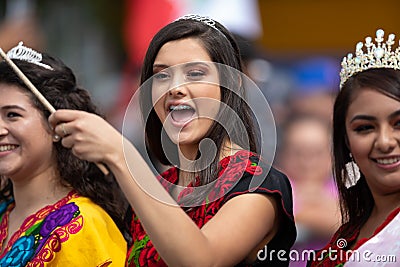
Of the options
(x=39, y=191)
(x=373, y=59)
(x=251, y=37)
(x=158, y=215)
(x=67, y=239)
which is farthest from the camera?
(x=251, y=37)

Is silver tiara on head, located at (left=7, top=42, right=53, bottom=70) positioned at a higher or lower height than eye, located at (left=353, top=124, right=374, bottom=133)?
lower

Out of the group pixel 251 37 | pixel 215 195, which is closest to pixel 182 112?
pixel 215 195

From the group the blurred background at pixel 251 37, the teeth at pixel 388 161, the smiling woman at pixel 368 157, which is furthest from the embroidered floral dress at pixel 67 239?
the blurred background at pixel 251 37

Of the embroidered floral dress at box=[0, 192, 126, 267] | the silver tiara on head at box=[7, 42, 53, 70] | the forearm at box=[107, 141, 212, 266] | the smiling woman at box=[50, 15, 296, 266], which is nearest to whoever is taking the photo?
the forearm at box=[107, 141, 212, 266]

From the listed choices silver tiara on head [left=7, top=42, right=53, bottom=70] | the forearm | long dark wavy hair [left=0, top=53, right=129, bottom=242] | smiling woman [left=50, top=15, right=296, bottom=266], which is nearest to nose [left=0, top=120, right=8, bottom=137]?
long dark wavy hair [left=0, top=53, right=129, bottom=242]

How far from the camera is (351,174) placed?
3064 mm

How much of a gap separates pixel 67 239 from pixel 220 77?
0.80 meters

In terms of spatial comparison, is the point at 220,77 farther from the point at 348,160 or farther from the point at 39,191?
the point at 39,191

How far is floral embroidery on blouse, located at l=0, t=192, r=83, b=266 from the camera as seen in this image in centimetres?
325

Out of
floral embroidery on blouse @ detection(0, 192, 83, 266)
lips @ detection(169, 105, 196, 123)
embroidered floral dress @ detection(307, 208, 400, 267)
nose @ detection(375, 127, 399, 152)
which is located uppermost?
nose @ detection(375, 127, 399, 152)

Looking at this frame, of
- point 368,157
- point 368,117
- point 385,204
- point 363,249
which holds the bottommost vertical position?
point 363,249

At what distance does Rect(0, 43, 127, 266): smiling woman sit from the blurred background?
1.77 metres

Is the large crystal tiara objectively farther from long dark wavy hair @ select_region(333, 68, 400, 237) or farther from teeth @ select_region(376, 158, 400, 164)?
teeth @ select_region(376, 158, 400, 164)

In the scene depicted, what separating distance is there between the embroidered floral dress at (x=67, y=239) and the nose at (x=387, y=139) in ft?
3.36
